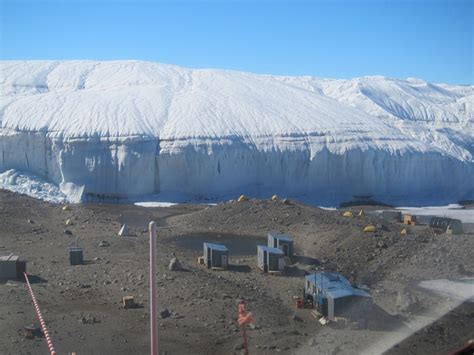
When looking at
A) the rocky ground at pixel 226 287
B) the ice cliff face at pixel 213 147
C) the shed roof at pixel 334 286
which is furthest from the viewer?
A: the ice cliff face at pixel 213 147

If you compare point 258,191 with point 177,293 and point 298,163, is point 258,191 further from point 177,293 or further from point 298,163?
point 177,293

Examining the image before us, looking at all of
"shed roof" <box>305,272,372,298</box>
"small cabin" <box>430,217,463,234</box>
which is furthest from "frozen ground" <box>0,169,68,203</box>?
"shed roof" <box>305,272,372,298</box>

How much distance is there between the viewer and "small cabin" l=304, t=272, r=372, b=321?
29.0 ft

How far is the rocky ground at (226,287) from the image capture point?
8078 mm

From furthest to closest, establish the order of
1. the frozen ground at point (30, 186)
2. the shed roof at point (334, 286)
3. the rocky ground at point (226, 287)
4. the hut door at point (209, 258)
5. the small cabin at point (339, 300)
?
the frozen ground at point (30, 186) → the hut door at point (209, 258) → the shed roof at point (334, 286) → the small cabin at point (339, 300) → the rocky ground at point (226, 287)

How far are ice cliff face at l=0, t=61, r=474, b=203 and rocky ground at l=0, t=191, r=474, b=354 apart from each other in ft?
30.5

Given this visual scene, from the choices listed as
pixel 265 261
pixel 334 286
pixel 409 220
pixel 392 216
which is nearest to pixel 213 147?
pixel 392 216

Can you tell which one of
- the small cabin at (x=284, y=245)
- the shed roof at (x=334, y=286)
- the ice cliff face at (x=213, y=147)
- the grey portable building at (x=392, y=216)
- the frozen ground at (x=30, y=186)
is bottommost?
the grey portable building at (x=392, y=216)

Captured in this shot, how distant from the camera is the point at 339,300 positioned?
8.91 meters

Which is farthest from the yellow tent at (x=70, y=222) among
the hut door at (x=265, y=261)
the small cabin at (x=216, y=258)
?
the hut door at (x=265, y=261)

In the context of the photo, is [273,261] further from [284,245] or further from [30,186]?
[30,186]

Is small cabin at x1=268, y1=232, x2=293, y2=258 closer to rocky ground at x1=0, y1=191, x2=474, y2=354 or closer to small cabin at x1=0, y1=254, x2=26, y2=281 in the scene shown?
rocky ground at x1=0, y1=191, x2=474, y2=354

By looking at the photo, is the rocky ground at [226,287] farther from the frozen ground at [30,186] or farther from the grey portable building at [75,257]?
the frozen ground at [30,186]

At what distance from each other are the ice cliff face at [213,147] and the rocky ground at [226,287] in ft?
30.5
